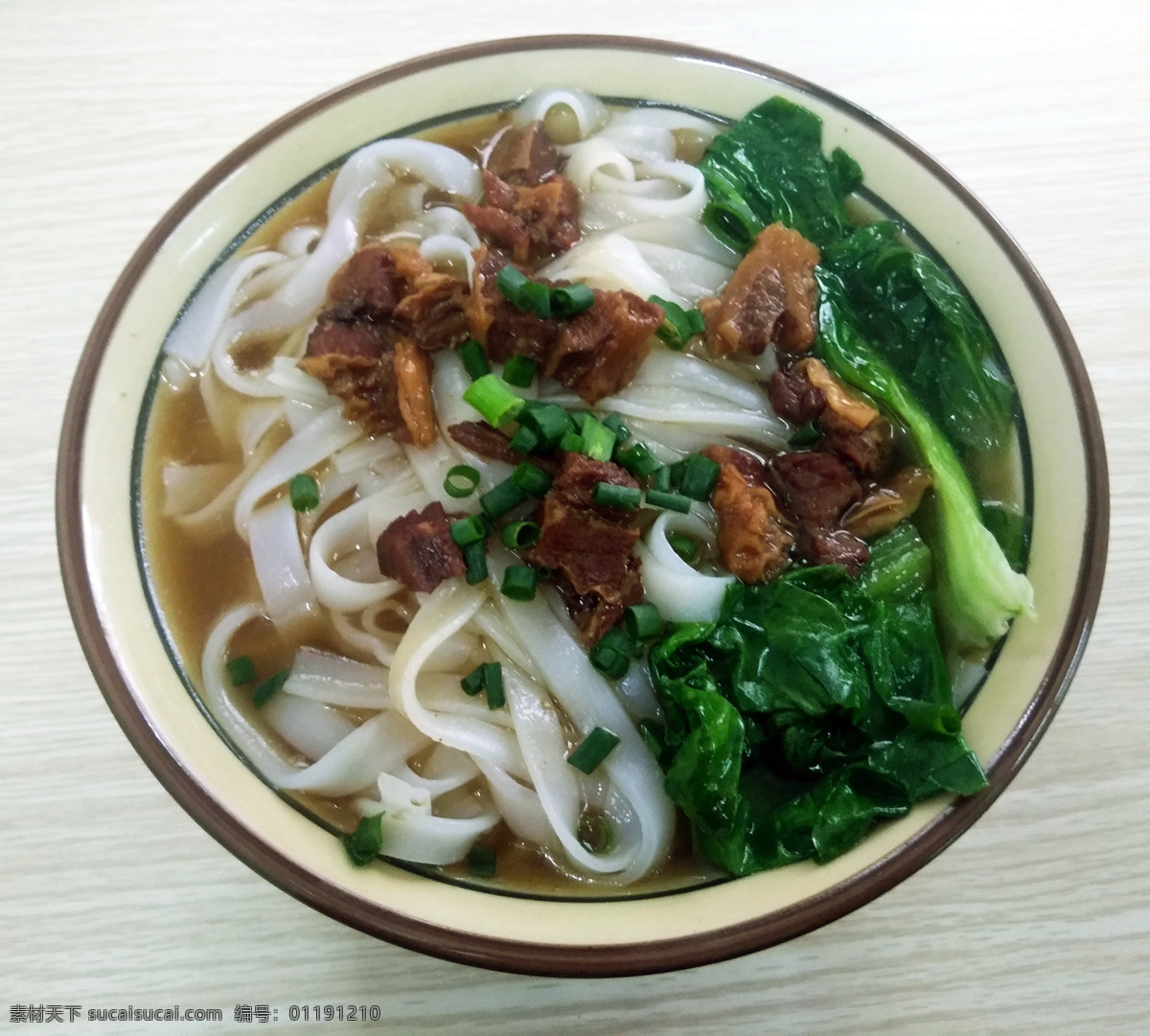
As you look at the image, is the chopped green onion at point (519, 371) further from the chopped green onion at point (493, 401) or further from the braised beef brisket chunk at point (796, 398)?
the braised beef brisket chunk at point (796, 398)

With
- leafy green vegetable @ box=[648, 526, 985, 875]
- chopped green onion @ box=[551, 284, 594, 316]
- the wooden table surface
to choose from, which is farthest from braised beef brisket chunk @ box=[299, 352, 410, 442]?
leafy green vegetable @ box=[648, 526, 985, 875]

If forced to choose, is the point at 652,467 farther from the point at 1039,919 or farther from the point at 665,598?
the point at 1039,919

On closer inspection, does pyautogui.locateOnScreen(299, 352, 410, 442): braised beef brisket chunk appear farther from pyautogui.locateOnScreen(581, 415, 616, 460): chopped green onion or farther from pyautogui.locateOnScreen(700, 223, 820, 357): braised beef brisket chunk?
pyautogui.locateOnScreen(700, 223, 820, 357): braised beef brisket chunk

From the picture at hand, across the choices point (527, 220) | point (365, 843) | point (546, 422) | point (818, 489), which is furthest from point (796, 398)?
point (365, 843)

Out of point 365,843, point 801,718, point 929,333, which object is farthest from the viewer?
point 929,333

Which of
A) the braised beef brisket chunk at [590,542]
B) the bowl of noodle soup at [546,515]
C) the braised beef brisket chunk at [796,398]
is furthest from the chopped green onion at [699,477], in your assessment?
the braised beef brisket chunk at [796,398]

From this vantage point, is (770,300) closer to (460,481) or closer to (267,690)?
(460,481)
